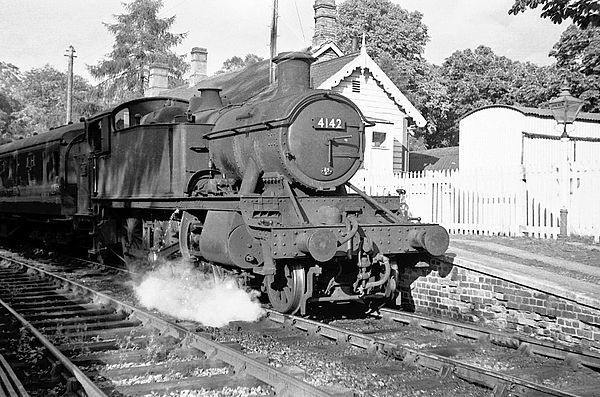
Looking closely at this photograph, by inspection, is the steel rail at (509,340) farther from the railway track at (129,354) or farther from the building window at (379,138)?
the building window at (379,138)

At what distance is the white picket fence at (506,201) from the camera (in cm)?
1186

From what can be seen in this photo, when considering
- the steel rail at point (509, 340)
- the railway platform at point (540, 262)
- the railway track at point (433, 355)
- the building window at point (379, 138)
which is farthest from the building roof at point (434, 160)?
the railway track at point (433, 355)

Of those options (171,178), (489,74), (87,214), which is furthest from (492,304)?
(489,74)

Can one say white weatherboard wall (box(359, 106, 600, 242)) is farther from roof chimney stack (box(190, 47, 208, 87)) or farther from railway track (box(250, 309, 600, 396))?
roof chimney stack (box(190, 47, 208, 87))

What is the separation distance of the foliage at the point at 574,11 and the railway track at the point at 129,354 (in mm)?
10537

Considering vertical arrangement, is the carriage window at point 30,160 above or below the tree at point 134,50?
below

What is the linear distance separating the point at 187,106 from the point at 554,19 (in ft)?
→ 26.1

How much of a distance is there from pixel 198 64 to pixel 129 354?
3069cm

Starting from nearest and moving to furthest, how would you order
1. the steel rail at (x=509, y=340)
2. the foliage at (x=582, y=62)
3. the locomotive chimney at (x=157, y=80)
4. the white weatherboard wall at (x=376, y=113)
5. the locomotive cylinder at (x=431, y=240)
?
the steel rail at (x=509, y=340) → the locomotive cylinder at (x=431, y=240) → the white weatherboard wall at (x=376, y=113) → the foliage at (x=582, y=62) → the locomotive chimney at (x=157, y=80)

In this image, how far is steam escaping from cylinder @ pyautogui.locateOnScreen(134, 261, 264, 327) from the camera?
8.47 metres

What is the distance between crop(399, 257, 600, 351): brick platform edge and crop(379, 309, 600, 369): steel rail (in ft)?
1.93

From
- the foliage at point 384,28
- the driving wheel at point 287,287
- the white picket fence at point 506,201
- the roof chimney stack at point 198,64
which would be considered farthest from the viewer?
the foliage at point 384,28

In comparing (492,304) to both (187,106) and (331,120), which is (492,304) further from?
(187,106)

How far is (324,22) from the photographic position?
25.2m
